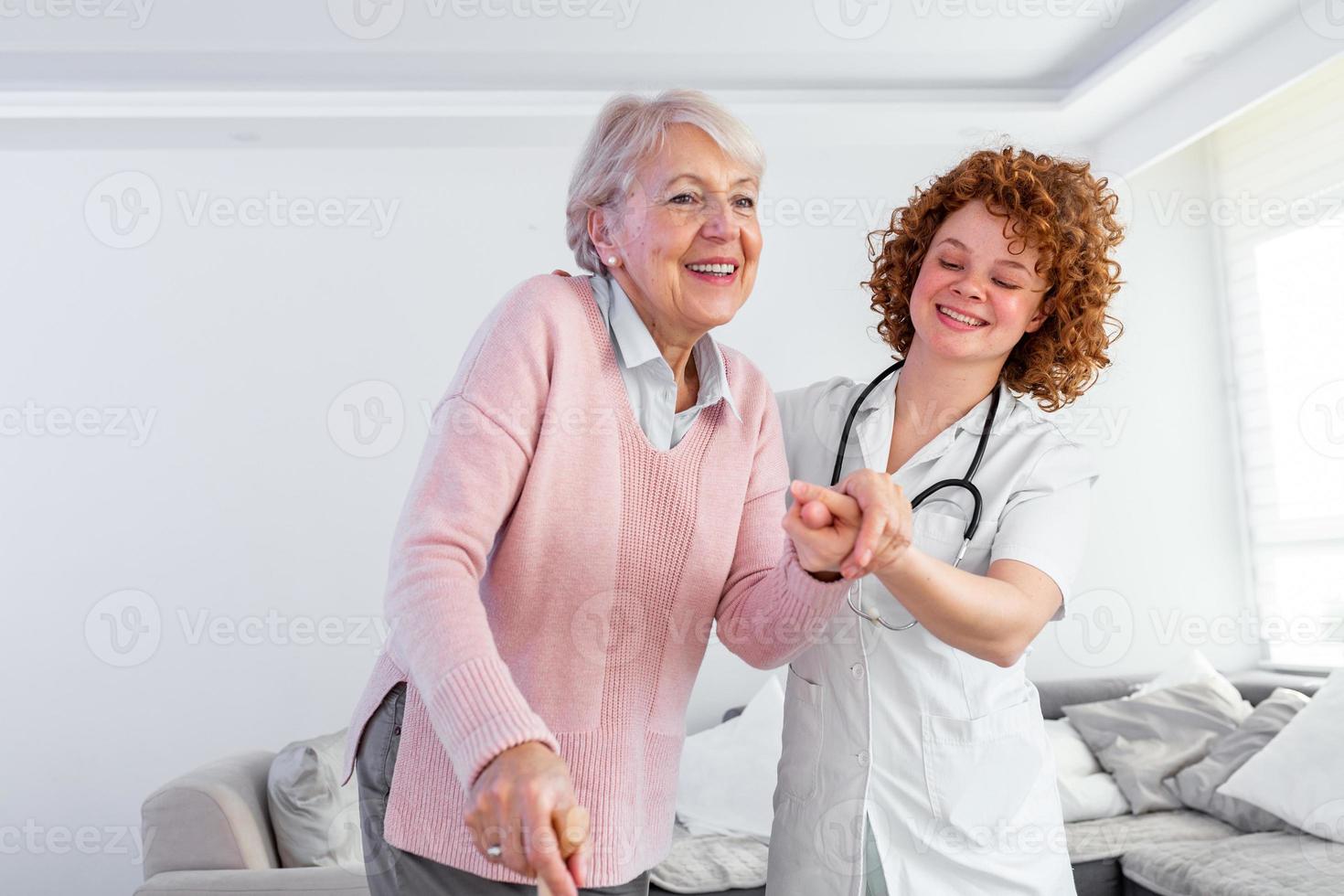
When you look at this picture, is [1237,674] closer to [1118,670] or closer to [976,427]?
[1118,670]

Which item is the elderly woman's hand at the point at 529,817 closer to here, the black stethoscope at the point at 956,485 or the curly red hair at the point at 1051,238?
the black stethoscope at the point at 956,485

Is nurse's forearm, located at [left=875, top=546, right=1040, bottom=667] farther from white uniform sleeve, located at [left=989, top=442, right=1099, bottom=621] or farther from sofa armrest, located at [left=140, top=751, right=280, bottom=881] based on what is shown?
sofa armrest, located at [left=140, top=751, right=280, bottom=881]

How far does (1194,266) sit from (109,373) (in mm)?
4803

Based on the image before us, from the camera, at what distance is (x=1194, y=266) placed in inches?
211

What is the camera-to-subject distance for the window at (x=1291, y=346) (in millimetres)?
4637

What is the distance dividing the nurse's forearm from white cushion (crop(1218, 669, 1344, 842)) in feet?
8.06

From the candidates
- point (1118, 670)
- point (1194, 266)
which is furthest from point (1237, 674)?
point (1194, 266)

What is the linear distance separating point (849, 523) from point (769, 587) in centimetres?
19

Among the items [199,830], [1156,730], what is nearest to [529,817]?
[199,830]

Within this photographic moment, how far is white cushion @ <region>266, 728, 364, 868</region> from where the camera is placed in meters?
3.15

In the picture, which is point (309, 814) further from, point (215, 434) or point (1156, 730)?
point (1156, 730)

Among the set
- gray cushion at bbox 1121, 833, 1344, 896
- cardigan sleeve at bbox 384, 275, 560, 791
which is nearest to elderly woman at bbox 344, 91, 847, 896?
cardigan sleeve at bbox 384, 275, 560, 791

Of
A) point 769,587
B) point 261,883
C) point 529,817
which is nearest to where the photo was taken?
point 529,817

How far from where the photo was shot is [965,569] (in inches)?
68.9
